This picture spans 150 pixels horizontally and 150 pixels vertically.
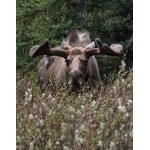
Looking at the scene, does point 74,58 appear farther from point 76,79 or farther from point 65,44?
point 76,79

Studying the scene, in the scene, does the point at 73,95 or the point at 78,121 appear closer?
the point at 78,121

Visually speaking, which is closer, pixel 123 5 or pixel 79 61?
pixel 123 5

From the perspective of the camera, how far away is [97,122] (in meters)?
4.52

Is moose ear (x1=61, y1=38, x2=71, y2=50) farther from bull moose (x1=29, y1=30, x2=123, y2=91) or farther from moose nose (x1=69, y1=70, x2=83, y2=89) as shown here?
moose nose (x1=69, y1=70, x2=83, y2=89)

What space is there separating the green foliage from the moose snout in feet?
0.92

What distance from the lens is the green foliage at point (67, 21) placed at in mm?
5164

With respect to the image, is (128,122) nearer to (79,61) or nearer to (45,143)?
(45,143)

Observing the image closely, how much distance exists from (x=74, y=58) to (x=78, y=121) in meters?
1.38

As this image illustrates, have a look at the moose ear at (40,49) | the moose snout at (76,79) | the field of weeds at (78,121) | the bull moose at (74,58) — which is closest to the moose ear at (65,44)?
the bull moose at (74,58)

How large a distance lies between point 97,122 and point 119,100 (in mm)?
232

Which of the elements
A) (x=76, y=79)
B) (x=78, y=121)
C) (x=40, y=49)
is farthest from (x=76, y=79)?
(x=78, y=121)

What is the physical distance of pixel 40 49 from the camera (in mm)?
5398
